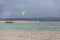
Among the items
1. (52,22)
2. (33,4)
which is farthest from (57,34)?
(33,4)

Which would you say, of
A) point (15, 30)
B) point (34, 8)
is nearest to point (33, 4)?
point (34, 8)

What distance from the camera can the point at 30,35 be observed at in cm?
39

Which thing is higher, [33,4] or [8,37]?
[33,4]

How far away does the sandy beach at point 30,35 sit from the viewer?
15.4 inches

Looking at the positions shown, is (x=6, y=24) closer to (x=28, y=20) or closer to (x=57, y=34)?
(x=28, y=20)

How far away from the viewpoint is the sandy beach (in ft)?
1.28

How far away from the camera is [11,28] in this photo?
41 cm

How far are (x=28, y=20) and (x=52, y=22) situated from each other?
90mm

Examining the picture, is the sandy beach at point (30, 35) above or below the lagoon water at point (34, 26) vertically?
below

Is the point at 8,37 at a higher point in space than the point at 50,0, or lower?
lower

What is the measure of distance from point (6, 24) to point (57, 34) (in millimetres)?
190

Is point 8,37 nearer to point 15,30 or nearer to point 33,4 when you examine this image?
point 15,30

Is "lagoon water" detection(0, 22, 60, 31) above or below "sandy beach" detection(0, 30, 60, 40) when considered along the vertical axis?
above

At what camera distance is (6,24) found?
0.41 meters
